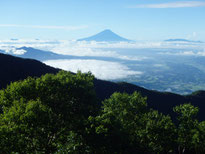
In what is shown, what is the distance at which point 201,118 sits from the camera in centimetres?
14188

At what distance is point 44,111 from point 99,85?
147803 millimetres

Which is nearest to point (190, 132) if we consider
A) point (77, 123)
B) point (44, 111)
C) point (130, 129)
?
point (130, 129)

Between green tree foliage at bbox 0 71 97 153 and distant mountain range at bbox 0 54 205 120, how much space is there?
308 feet

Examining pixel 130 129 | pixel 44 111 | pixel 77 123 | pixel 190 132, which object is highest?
pixel 44 111

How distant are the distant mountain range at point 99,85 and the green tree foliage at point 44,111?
308ft

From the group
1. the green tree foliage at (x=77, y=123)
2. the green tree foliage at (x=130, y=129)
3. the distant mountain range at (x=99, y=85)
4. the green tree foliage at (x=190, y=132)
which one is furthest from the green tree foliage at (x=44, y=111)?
the distant mountain range at (x=99, y=85)

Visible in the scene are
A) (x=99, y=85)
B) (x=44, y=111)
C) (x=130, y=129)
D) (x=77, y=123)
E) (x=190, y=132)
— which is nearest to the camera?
(x=44, y=111)

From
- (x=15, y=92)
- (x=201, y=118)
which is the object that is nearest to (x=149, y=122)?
(x=15, y=92)

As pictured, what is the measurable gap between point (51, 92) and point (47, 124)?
350 inches

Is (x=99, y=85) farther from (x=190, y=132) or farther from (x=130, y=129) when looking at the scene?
(x=190, y=132)

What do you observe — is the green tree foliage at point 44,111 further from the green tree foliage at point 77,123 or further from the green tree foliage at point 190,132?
the green tree foliage at point 190,132

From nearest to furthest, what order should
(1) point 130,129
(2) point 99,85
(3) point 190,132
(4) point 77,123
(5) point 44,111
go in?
1. (5) point 44,111
2. (4) point 77,123
3. (1) point 130,129
4. (3) point 190,132
5. (2) point 99,85

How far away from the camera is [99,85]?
171m

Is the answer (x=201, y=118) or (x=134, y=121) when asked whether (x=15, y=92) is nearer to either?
(x=134, y=121)
